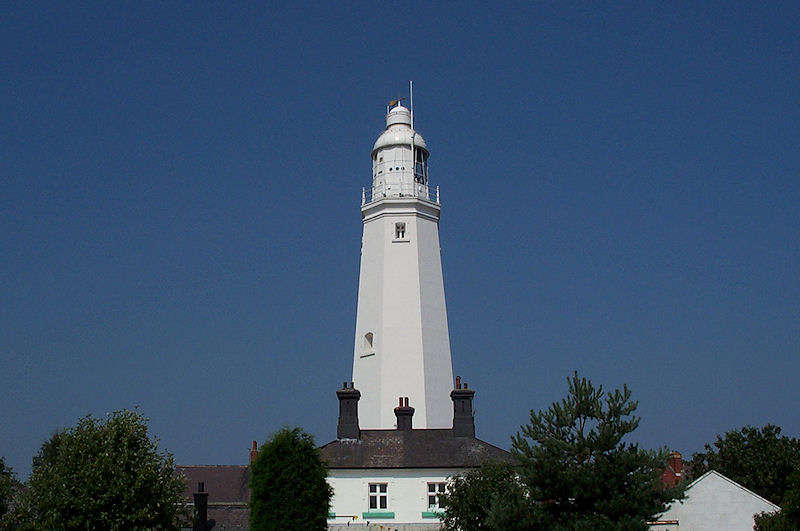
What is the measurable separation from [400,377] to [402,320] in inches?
108

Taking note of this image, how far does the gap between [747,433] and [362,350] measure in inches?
737

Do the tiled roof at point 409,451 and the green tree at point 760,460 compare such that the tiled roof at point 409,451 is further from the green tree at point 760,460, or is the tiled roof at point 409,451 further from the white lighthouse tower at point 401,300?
the green tree at point 760,460

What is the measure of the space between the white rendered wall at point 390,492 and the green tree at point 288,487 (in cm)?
789

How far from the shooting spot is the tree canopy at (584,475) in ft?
76.9

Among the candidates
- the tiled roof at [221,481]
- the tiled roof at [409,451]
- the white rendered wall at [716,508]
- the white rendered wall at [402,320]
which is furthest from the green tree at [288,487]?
the tiled roof at [221,481]

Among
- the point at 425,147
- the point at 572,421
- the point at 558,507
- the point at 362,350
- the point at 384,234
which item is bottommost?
the point at 558,507

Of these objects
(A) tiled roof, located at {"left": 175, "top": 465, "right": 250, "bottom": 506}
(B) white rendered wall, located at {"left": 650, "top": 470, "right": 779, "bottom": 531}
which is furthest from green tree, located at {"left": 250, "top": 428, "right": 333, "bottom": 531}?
(A) tiled roof, located at {"left": 175, "top": 465, "right": 250, "bottom": 506}

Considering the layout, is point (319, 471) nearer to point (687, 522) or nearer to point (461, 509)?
point (461, 509)

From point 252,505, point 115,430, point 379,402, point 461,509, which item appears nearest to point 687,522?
point 461,509

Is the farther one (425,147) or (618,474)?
(425,147)

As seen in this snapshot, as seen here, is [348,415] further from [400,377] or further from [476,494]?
[476,494]

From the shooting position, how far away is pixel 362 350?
4716 cm

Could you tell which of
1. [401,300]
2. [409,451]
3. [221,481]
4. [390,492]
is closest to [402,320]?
[401,300]

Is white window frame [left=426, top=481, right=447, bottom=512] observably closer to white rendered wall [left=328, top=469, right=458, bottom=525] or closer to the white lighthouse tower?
white rendered wall [left=328, top=469, right=458, bottom=525]
